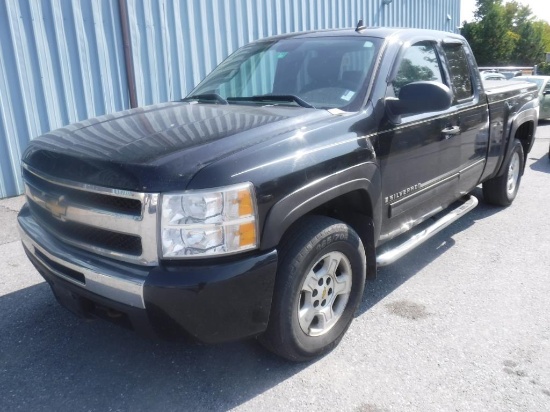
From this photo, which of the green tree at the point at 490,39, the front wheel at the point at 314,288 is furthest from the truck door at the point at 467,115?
the green tree at the point at 490,39

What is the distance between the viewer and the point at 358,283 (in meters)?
2.94

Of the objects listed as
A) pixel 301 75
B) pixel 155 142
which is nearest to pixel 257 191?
pixel 155 142

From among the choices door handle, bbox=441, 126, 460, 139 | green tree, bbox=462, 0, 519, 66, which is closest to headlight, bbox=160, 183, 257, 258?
door handle, bbox=441, 126, 460, 139

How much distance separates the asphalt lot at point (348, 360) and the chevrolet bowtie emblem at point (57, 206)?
3.01ft

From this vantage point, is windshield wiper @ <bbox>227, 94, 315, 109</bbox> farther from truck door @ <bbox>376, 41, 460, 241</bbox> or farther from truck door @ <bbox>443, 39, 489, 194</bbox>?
truck door @ <bbox>443, 39, 489, 194</bbox>

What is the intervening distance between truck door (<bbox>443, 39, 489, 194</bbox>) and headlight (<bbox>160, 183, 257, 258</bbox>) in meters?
2.44

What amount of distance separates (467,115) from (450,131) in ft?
1.42

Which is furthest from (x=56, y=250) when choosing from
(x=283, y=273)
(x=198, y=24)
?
(x=198, y=24)

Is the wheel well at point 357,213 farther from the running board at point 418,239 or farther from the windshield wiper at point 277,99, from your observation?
the windshield wiper at point 277,99

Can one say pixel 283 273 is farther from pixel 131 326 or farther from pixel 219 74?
pixel 219 74

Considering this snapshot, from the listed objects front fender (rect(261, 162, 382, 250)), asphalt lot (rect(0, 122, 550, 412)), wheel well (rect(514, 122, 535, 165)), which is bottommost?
asphalt lot (rect(0, 122, 550, 412))

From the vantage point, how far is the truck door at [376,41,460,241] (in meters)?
3.09

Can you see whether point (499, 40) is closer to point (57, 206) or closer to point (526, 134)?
point (526, 134)

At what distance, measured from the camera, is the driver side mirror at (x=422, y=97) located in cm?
287
